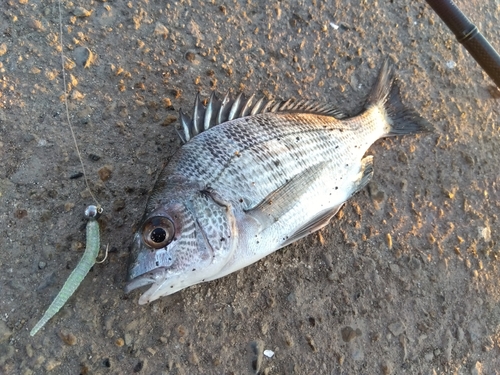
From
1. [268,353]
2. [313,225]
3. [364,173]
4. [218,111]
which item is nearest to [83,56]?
[218,111]

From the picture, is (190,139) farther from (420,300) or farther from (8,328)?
(420,300)

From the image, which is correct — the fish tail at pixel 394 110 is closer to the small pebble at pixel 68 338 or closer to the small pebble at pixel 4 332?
the small pebble at pixel 68 338

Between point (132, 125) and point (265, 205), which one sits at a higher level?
point (265, 205)

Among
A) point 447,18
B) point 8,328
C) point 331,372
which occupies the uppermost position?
point 447,18

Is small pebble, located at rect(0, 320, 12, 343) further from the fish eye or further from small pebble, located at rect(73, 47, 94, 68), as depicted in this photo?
small pebble, located at rect(73, 47, 94, 68)

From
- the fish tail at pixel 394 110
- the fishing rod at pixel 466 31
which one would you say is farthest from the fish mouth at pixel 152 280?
the fishing rod at pixel 466 31

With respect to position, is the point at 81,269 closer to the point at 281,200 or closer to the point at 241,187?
the point at 241,187

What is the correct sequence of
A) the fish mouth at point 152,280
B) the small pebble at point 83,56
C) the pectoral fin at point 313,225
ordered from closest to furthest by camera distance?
1. the fish mouth at point 152,280
2. the pectoral fin at point 313,225
3. the small pebble at point 83,56

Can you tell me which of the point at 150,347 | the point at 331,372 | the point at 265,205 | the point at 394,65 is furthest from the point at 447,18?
the point at 150,347
